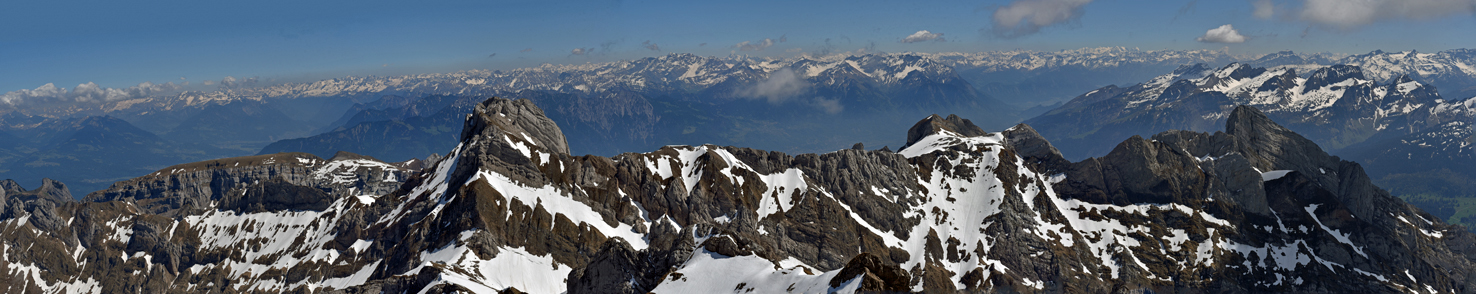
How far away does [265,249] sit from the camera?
194m

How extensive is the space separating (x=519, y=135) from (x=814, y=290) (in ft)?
454

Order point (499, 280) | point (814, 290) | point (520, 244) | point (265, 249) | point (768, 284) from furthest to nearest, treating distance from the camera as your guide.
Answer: point (265, 249), point (520, 244), point (499, 280), point (768, 284), point (814, 290)

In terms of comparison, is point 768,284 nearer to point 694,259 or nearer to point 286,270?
point 694,259

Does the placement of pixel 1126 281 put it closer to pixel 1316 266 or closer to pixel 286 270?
pixel 1316 266

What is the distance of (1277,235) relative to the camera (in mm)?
194125

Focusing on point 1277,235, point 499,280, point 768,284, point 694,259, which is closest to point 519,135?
point 499,280

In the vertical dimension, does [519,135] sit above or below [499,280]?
above

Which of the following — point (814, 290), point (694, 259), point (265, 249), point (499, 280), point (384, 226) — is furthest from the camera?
point (265, 249)

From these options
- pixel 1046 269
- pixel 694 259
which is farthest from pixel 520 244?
pixel 1046 269

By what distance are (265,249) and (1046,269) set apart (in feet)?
712

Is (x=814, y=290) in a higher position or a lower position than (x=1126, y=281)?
higher

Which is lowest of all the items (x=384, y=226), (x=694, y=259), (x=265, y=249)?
(x=265, y=249)

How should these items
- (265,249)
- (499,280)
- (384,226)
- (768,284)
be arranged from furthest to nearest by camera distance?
(265,249) < (384,226) < (499,280) < (768,284)

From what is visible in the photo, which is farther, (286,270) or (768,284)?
(286,270)
